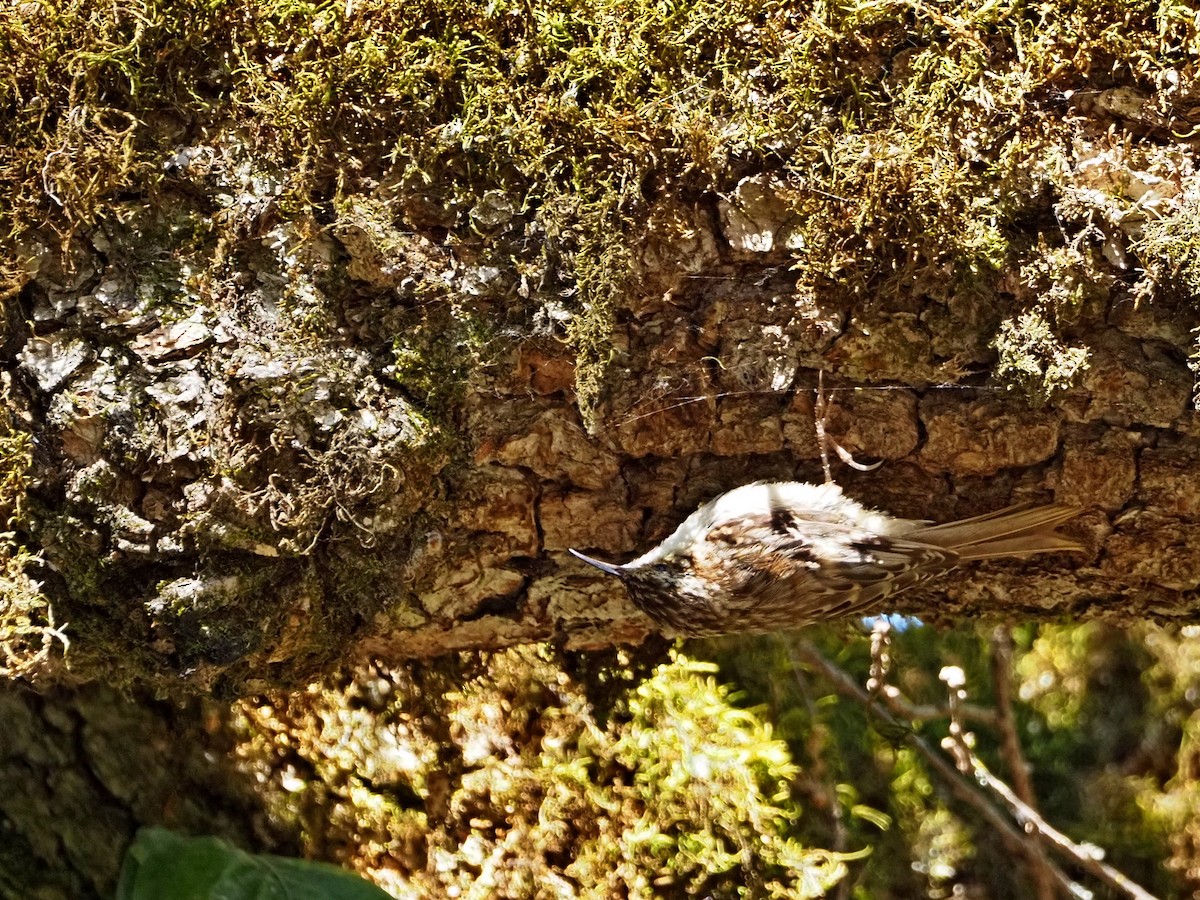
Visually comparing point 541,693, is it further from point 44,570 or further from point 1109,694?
point 1109,694

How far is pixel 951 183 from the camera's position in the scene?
144cm

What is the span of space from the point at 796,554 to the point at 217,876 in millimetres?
1117

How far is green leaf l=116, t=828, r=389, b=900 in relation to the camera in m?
1.72

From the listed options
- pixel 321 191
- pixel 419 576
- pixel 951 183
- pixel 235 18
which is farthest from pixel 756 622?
pixel 235 18

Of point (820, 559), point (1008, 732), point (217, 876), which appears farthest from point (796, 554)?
point (1008, 732)

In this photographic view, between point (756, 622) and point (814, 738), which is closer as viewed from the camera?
point (756, 622)

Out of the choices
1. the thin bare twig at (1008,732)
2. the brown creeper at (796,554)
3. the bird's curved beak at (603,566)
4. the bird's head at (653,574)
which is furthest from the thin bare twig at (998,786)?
the bird's curved beak at (603,566)

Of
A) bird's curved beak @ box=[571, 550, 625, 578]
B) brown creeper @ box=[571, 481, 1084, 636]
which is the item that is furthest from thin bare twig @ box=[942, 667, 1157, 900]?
bird's curved beak @ box=[571, 550, 625, 578]

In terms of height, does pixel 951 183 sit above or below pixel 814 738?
above

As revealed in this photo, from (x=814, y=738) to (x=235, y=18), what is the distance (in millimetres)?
2064

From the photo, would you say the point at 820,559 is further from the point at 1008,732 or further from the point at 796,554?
the point at 1008,732

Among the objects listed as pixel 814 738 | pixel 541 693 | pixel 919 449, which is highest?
pixel 919 449

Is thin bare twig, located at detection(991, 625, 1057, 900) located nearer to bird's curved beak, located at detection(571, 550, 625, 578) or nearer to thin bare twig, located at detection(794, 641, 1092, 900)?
thin bare twig, located at detection(794, 641, 1092, 900)

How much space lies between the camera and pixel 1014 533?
1622mm
